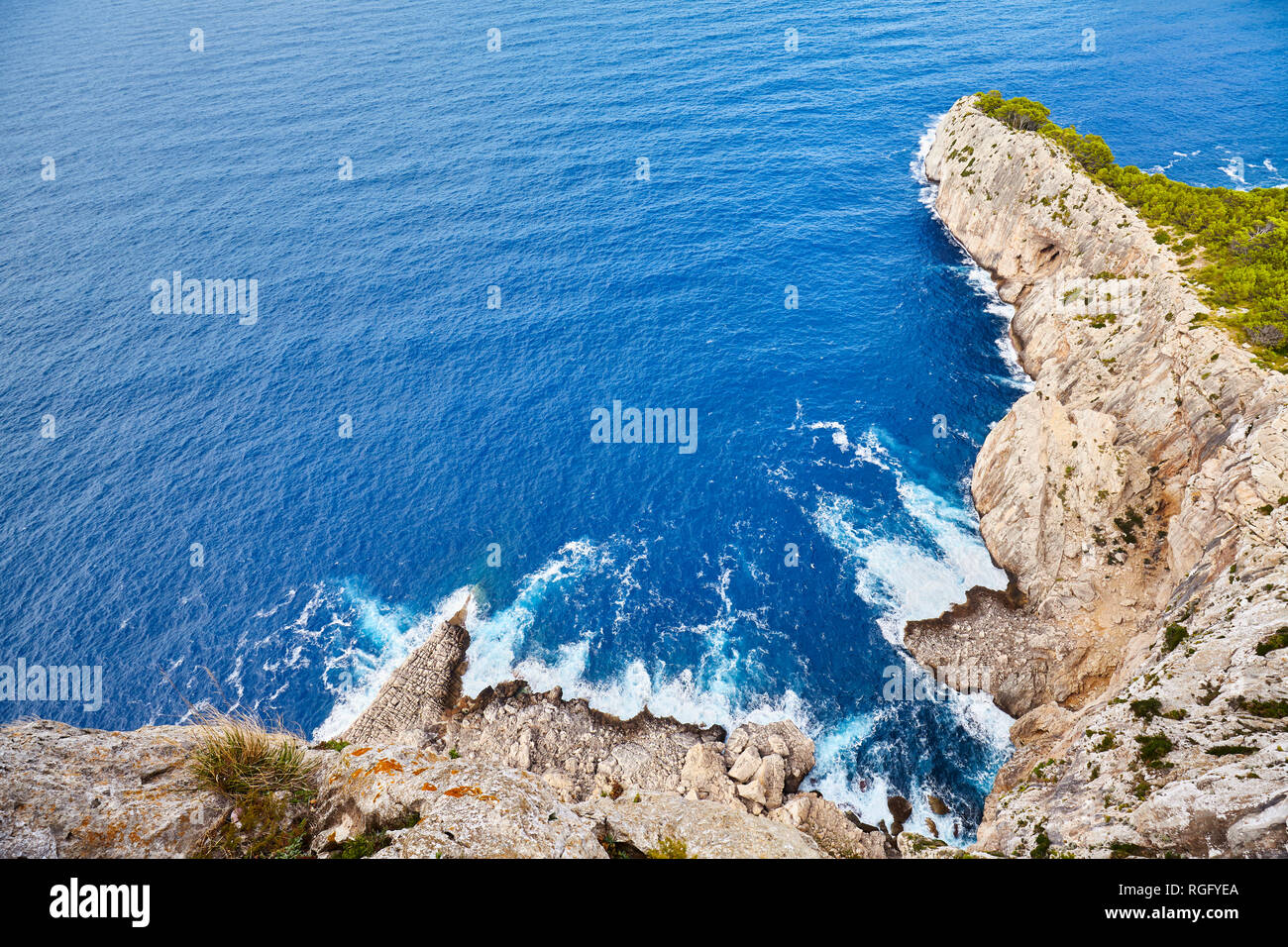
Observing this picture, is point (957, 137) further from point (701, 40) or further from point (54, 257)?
point (54, 257)

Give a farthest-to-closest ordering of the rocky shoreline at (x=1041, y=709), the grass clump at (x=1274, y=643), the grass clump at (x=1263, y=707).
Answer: the grass clump at (x=1274, y=643) < the grass clump at (x=1263, y=707) < the rocky shoreline at (x=1041, y=709)

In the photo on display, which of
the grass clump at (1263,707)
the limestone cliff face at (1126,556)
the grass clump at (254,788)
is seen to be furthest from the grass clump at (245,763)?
the grass clump at (1263,707)

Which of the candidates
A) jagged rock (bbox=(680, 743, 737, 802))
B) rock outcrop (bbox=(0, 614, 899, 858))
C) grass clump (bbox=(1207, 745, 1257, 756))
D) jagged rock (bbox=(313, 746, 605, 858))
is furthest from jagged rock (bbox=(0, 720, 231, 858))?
grass clump (bbox=(1207, 745, 1257, 756))

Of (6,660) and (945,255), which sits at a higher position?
(945,255)

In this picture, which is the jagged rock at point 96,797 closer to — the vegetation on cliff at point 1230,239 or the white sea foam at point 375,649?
the white sea foam at point 375,649

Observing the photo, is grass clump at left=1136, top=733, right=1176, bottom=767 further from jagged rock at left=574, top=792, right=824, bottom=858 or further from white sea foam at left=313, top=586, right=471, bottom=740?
white sea foam at left=313, top=586, right=471, bottom=740

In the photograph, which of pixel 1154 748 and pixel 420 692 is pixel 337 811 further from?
pixel 420 692
